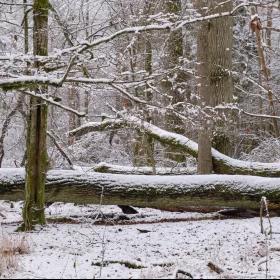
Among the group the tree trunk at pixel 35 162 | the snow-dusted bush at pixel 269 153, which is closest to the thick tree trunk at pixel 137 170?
the snow-dusted bush at pixel 269 153

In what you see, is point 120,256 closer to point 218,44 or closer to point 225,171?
point 225,171

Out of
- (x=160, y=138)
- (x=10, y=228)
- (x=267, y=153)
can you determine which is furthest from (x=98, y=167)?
(x=267, y=153)

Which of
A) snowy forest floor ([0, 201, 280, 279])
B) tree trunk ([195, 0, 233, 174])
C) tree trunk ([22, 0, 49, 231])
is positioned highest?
tree trunk ([195, 0, 233, 174])

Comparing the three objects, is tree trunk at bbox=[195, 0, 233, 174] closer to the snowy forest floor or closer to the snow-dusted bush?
the snowy forest floor

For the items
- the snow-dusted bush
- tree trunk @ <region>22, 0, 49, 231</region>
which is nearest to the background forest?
tree trunk @ <region>22, 0, 49, 231</region>

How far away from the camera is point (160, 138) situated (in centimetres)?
1050

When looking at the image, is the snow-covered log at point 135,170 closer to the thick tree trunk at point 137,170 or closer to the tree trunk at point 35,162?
the thick tree trunk at point 137,170

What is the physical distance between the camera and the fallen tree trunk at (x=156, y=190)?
28.1 feet

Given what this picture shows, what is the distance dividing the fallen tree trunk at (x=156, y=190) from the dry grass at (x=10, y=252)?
2882 mm

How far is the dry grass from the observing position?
461 cm

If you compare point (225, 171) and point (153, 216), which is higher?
point (225, 171)

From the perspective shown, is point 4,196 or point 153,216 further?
point 153,216

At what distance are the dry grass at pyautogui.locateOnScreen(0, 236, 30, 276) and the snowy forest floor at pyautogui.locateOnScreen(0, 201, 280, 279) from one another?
0.07 meters

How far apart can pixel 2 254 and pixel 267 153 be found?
999 cm
